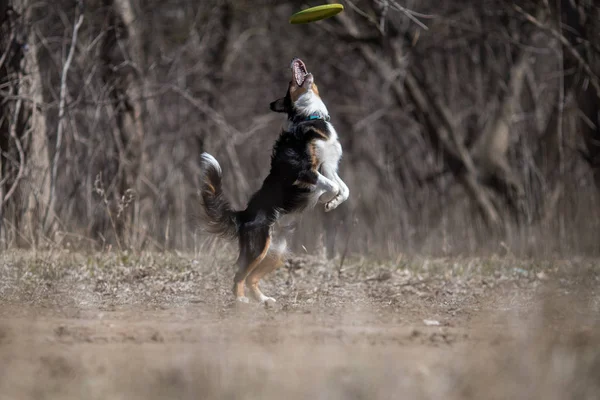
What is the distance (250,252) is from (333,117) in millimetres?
9581

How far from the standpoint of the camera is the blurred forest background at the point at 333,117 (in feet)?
27.8

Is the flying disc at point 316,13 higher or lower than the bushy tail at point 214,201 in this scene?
higher

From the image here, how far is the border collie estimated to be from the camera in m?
5.86

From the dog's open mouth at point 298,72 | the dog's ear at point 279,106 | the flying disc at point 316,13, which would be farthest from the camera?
the flying disc at point 316,13

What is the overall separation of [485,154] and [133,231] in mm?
5505

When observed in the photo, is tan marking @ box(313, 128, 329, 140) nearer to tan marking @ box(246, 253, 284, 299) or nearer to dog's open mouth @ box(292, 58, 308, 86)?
dog's open mouth @ box(292, 58, 308, 86)

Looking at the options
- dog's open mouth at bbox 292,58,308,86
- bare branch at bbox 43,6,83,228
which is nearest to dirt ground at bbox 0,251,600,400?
bare branch at bbox 43,6,83,228

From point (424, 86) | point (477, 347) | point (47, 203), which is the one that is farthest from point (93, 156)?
point (477, 347)

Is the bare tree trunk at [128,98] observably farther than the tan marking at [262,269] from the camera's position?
Yes

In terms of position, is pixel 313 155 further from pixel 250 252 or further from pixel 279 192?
pixel 250 252

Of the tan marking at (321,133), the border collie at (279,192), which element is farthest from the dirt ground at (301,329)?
the tan marking at (321,133)

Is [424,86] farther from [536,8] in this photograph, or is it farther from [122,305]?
[122,305]

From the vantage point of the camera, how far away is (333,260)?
7793 mm

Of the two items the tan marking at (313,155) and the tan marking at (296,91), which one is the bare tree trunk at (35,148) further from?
the tan marking at (313,155)
